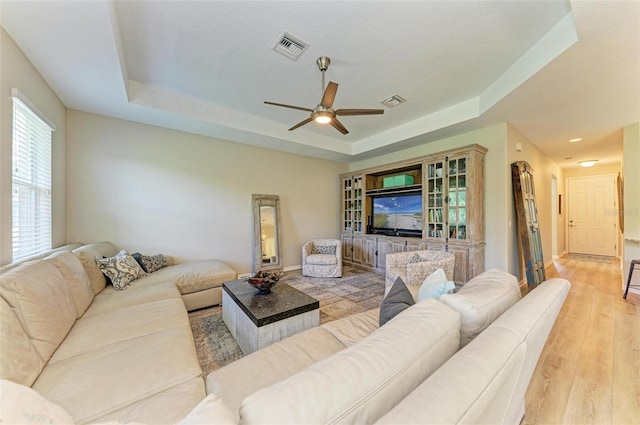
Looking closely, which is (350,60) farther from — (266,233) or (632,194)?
(632,194)

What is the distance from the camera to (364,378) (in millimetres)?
678

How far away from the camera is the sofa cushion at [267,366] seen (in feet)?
3.59

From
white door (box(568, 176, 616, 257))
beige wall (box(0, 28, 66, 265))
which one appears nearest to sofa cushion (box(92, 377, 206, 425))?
beige wall (box(0, 28, 66, 265))

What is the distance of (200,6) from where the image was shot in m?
1.89

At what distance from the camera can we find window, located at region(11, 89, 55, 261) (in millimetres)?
1944

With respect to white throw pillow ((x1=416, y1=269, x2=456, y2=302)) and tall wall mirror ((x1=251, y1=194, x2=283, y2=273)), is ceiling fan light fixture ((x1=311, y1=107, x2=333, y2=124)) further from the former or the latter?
tall wall mirror ((x1=251, y1=194, x2=283, y2=273))

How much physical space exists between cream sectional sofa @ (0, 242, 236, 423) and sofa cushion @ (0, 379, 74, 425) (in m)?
0.02

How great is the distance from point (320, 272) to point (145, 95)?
12.3ft

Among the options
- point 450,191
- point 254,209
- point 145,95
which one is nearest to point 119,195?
point 145,95

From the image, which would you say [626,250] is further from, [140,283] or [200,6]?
[140,283]

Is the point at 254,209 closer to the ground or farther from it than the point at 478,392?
farther from it

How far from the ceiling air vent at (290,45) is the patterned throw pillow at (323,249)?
3424 millimetres

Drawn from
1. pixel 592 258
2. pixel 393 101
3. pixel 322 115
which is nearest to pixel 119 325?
pixel 322 115

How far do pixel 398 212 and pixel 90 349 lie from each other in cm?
454
